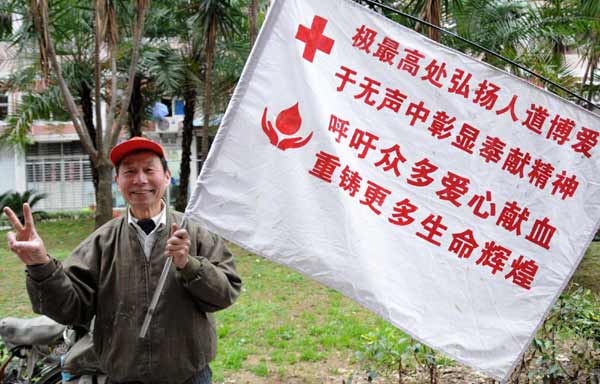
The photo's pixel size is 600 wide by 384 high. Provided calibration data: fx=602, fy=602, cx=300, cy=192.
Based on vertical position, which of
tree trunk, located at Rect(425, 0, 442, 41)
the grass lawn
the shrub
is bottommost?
the shrub

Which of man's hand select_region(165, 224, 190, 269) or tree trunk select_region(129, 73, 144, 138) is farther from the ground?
man's hand select_region(165, 224, 190, 269)

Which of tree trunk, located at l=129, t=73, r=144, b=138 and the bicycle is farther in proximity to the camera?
tree trunk, located at l=129, t=73, r=144, b=138

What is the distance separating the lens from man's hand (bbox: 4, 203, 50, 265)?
76.8 inches

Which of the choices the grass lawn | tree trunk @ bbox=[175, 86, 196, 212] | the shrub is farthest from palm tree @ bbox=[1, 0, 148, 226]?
the shrub

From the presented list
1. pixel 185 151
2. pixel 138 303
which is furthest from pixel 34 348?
pixel 185 151

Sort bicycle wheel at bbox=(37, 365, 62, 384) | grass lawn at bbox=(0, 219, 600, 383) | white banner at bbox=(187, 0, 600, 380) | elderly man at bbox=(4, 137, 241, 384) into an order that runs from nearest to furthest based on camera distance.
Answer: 1. elderly man at bbox=(4, 137, 241, 384)
2. white banner at bbox=(187, 0, 600, 380)
3. bicycle wheel at bbox=(37, 365, 62, 384)
4. grass lawn at bbox=(0, 219, 600, 383)

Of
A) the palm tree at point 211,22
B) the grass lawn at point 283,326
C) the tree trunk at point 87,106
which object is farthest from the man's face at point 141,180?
the tree trunk at point 87,106

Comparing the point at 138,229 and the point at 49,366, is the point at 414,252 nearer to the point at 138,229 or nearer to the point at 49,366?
the point at 138,229

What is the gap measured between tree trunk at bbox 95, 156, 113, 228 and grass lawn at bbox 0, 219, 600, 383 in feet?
6.84

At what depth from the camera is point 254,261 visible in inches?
383

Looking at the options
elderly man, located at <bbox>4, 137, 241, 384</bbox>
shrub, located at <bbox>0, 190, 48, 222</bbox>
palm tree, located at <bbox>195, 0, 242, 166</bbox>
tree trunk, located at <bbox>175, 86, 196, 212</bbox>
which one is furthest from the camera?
shrub, located at <bbox>0, 190, 48, 222</bbox>

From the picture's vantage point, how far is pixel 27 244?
1.96m

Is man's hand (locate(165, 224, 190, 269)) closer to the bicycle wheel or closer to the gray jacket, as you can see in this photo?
the gray jacket

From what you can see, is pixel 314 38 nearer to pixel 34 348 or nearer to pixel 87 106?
pixel 34 348
